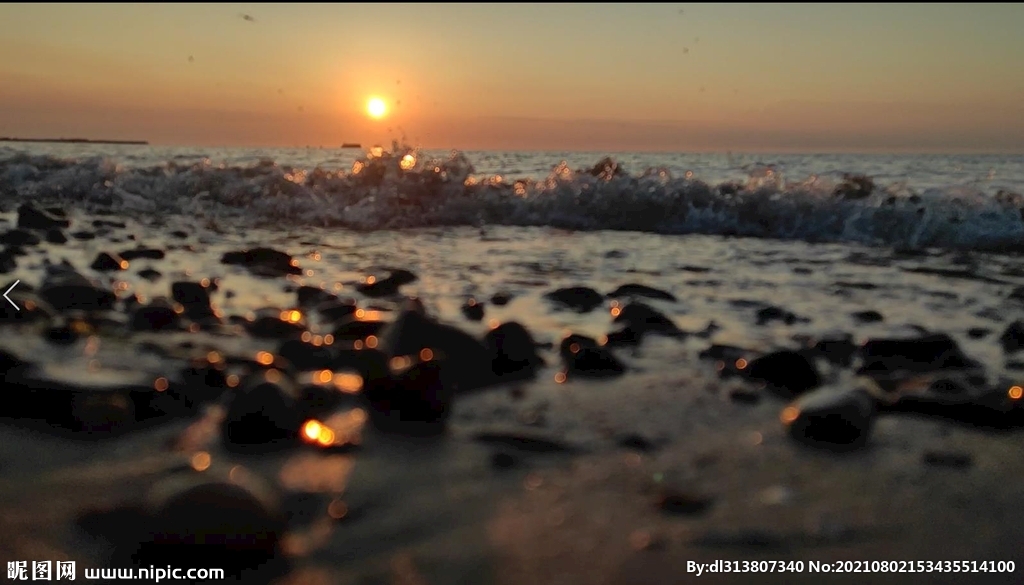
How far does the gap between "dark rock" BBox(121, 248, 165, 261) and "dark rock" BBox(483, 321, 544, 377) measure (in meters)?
4.04

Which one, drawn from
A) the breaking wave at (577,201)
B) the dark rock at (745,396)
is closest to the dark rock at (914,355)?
the dark rock at (745,396)

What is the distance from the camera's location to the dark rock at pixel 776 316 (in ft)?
14.3

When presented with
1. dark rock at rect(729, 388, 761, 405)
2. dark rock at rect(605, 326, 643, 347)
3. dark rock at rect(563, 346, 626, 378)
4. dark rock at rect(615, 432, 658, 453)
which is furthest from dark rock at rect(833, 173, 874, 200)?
dark rock at rect(615, 432, 658, 453)

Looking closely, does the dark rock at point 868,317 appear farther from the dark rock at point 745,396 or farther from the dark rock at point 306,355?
the dark rock at point 306,355

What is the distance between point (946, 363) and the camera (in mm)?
3459

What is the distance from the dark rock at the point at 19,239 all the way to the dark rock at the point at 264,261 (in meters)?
1.95

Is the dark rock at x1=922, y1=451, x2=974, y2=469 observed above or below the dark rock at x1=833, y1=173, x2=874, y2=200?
below

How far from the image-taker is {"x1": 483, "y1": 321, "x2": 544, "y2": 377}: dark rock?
129 inches

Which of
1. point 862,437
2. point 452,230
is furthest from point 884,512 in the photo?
point 452,230

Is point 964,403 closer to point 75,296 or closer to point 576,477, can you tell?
point 576,477

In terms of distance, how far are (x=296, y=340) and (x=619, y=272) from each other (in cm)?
320

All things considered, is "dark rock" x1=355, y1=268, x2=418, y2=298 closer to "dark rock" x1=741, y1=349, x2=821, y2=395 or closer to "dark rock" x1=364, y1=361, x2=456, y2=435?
"dark rock" x1=364, y1=361, x2=456, y2=435

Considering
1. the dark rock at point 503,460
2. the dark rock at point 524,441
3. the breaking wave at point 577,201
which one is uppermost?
the breaking wave at point 577,201

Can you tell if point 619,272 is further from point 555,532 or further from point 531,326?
point 555,532
